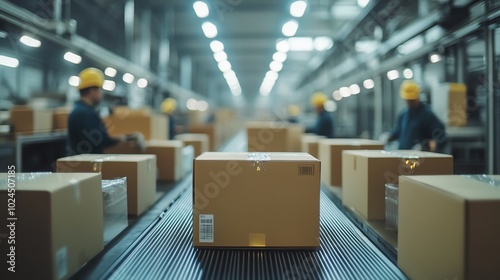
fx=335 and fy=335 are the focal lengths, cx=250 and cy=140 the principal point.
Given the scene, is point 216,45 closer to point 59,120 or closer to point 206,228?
point 59,120

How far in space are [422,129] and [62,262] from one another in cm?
344

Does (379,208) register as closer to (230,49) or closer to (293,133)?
(293,133)

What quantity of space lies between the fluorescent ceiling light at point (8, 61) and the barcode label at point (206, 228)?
4444 millimetres

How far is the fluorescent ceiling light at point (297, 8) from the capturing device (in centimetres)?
555

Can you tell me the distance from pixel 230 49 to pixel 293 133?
6394 mm

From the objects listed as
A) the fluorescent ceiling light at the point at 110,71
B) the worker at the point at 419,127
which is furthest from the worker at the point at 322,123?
the fluorescent ceiling light at the point at 110,71

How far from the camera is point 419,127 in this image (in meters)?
3.54

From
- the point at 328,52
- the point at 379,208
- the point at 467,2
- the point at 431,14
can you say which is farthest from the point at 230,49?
the point at 379,208

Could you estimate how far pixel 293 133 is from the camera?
574cm

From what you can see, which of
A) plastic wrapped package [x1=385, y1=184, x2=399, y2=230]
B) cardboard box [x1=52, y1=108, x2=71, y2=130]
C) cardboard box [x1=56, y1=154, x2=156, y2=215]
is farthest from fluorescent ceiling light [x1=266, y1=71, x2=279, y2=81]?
plastic wrapped package [x1=385, y1=184, x2=399, y2=230]

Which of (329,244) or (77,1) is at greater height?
(77,1)

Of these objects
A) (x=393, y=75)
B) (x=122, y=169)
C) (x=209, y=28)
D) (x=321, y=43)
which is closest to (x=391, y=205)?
(x=122, y=169)

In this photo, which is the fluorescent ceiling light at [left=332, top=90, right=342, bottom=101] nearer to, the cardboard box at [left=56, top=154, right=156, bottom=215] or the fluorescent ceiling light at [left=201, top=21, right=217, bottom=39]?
the fluorescent ceiling light at [left=201, top=21, right=217, bottom=39]

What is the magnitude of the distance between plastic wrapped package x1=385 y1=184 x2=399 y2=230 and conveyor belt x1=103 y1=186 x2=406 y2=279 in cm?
23
